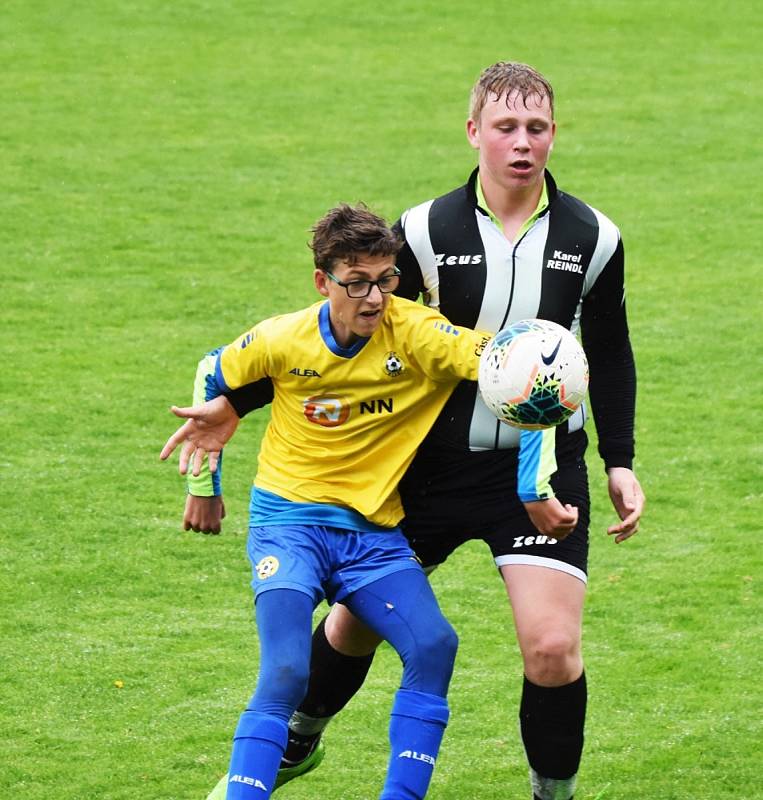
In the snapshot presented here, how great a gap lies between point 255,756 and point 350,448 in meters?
1.11

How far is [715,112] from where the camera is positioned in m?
17.9

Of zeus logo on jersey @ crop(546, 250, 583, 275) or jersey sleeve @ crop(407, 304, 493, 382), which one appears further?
zeus logo on jersey @ crop(546, 250, 583, 275)

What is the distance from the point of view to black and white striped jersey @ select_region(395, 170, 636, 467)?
18.1ft

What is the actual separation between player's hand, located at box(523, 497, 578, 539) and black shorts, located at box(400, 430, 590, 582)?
6.8 inches

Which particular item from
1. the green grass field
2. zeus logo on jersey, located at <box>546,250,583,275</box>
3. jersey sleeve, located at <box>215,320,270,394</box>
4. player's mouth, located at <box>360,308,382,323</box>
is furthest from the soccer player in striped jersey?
the green grass field

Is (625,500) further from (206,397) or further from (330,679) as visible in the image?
(206,397)

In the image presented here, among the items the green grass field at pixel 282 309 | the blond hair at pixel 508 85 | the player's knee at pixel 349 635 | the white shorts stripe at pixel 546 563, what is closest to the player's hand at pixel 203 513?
the player's knee at pixel 349 635

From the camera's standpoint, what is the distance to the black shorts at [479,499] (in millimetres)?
5480

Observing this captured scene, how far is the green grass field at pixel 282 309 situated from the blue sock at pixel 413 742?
114cm

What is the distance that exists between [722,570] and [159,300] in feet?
19.2

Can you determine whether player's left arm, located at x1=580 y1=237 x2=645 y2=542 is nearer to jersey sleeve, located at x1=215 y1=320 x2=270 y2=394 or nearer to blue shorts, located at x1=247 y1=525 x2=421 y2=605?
blue shorts, located at x1=247 y1=525 x2=421 y2=605

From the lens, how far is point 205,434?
Result: 5.49m

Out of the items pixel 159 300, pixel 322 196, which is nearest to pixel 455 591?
pixel 159 300

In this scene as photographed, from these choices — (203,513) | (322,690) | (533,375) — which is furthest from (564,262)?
(322,690)
